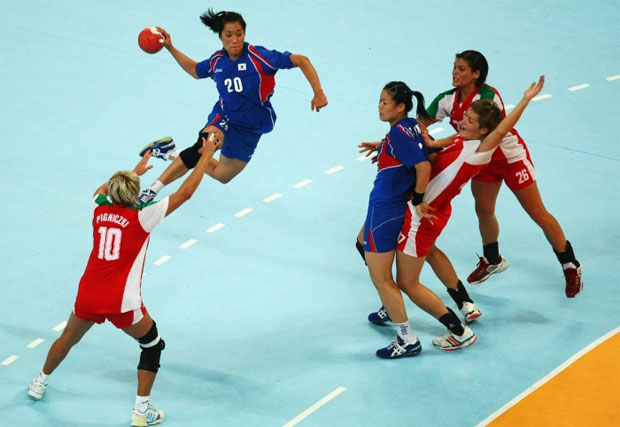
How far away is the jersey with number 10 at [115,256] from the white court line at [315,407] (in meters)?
1.31

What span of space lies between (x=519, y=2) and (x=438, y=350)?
28.5ft

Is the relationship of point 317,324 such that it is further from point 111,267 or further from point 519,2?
point 519,2

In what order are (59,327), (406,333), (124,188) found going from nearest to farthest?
(124,188), (406,333), (59,327)

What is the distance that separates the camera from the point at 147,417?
6.31 metres

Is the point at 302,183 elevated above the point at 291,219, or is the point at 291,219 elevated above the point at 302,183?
the point at 302,183

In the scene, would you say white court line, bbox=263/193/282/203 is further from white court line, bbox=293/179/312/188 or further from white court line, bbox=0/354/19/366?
white court line, bbox=0/354/19/366

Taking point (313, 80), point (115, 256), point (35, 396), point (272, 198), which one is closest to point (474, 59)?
point (313, 80)

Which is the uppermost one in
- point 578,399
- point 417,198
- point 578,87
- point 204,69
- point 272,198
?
point 204,69

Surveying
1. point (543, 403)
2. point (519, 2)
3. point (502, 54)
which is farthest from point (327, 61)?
point (543, 403)

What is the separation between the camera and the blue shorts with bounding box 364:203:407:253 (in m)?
6.99

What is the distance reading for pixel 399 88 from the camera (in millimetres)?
6844

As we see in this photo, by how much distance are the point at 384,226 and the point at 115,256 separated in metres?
2.01

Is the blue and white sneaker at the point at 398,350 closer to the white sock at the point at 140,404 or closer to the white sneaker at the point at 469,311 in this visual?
the white sneaker at the point at 469,311

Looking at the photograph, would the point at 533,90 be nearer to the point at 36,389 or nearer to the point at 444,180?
the point at 444,180
